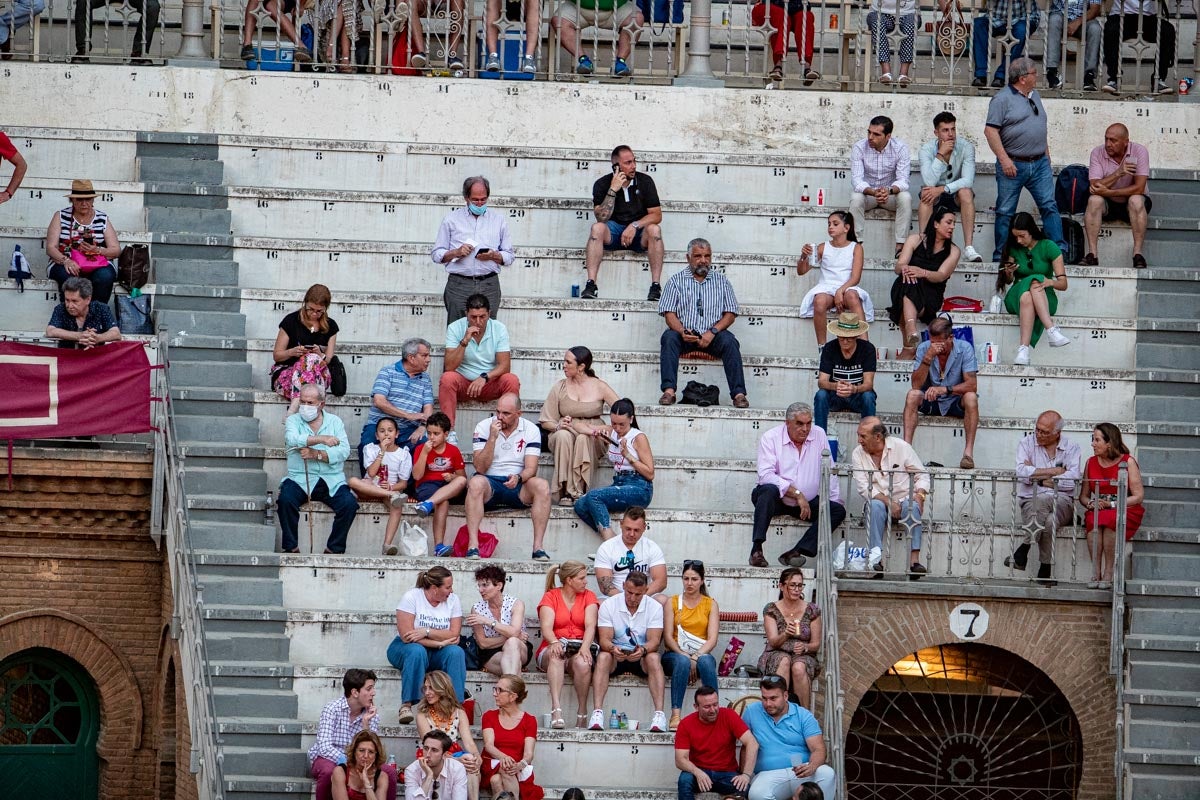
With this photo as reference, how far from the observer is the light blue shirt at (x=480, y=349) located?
19656 millimetres

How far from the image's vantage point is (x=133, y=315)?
20.2 m

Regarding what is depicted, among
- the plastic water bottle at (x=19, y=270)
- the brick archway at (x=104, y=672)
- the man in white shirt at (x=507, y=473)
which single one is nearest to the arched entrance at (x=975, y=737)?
the man in white shirt at (x=507, y=473)

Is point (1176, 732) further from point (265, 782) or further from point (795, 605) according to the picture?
point (265, 782)

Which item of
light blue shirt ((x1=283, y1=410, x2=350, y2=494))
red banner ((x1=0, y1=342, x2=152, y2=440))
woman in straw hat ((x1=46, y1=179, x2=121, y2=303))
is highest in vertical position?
woman in straw hat ((x1=46, y1=179, x2=121, y2=303))

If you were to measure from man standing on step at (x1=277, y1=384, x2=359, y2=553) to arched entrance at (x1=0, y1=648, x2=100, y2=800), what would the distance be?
2.81 m

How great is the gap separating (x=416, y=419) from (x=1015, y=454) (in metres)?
4.95

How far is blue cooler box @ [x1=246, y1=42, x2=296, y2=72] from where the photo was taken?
2331cm

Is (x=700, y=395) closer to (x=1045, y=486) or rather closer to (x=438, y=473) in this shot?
(x=438, y=473)

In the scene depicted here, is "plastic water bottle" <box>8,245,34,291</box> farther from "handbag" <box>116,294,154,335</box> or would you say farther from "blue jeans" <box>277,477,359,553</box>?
"blue jeans" <box>277,477,359,553</box>

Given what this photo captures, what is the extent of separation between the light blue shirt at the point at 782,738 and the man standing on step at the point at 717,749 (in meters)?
0.10

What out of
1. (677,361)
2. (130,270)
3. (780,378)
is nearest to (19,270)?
(130,270)

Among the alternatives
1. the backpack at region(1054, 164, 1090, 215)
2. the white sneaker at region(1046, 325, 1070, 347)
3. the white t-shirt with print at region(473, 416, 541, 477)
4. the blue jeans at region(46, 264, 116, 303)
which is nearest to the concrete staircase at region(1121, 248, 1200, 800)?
the white sneaker at region(1046, 325, 1070, 347)

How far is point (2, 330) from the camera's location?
2020 centimetres

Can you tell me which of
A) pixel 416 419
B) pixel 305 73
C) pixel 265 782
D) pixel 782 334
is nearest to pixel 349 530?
pixel 416 419
